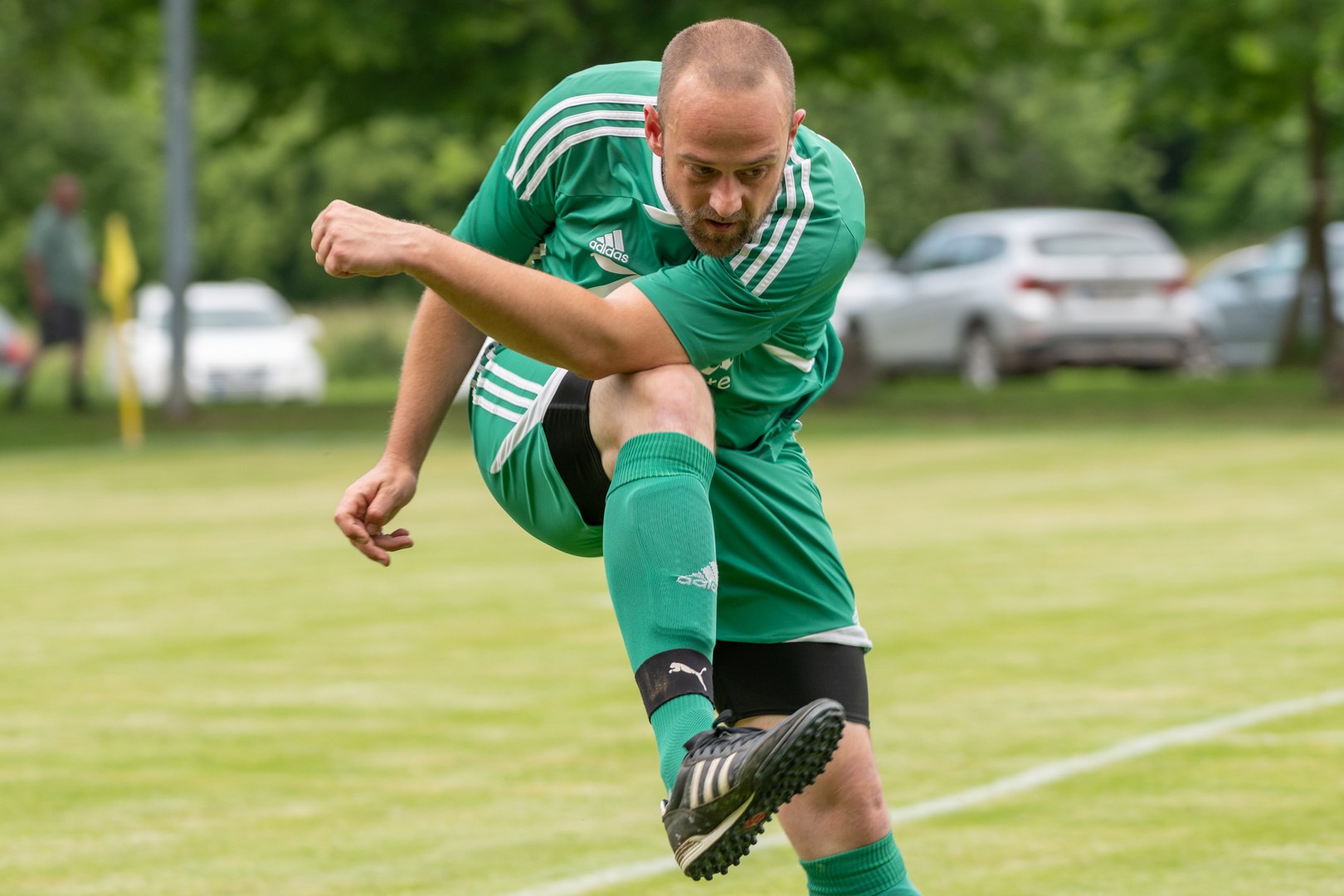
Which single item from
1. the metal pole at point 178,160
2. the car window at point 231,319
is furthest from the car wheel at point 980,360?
the car window at point 231,319

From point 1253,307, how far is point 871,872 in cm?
2433

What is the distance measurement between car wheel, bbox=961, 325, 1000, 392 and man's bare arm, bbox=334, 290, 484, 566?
1905cm

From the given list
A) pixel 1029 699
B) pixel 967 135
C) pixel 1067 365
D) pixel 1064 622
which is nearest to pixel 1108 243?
pixel 1067 365

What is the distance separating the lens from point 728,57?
319cm

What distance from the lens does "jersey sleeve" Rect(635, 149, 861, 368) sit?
3348mm

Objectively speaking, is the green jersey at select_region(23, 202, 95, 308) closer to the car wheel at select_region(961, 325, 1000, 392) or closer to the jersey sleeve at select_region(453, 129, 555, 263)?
the car wheel at select_region(961, 325, 1000, 392)

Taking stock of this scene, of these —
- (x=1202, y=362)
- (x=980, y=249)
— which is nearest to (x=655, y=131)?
(x=980, y=249)

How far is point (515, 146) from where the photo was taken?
12.1ft

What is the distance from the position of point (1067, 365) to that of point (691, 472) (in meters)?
19.4

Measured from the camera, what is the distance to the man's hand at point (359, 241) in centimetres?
304

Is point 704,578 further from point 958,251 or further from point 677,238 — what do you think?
point 958,251

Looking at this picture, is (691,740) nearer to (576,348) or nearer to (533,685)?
(576,348)

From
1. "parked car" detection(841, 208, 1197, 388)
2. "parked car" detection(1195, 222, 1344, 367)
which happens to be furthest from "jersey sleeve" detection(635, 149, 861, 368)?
"parked car" detection(1195, 222, 1344, 367)

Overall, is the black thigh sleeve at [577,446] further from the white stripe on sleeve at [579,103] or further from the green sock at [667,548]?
the white stripe on sleeve at [579,103]
